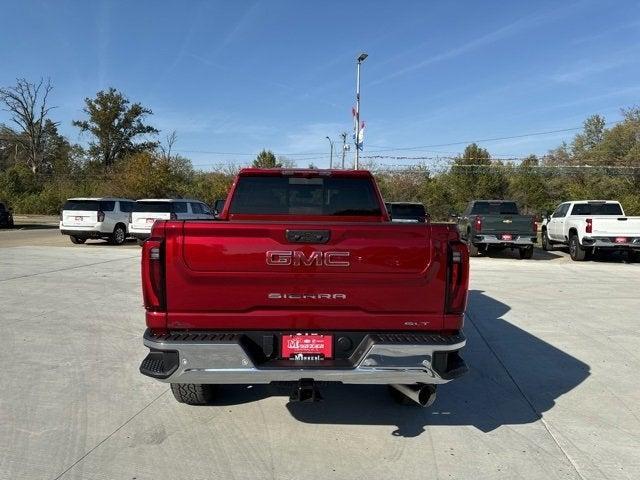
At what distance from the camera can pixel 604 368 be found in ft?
18.1

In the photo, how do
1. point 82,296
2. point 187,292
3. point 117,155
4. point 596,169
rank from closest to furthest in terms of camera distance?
point 187,292
point 82,296
point 596,169
point 117,155

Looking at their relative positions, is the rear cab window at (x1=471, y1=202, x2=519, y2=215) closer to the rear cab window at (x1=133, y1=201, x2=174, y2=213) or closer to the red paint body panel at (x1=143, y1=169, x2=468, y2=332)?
the rear cab window at (x1=133, y1=201, x2=174, y2=213)

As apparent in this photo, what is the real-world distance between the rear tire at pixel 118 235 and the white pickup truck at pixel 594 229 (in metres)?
16.1

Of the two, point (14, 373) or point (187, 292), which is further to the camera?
A: point (14, 373)

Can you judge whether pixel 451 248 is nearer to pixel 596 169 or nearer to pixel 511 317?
pixel 511 317

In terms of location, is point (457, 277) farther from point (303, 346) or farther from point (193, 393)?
point (193, 393)

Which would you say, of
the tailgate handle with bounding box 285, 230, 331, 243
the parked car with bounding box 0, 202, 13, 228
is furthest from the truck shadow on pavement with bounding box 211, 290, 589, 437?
the parked car with bounding box 0, 202, 13, 228

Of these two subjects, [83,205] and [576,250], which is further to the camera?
[83,205]

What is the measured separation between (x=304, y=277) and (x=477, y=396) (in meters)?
2.25

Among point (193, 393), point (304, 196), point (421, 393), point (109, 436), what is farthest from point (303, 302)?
point (304, 196)

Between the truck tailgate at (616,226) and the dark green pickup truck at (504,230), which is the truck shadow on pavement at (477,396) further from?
the truck tailgate at (616,226)

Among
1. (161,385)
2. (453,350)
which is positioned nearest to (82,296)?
(161,385)

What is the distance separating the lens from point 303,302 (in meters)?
3.43

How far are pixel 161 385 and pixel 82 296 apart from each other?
4.88m
